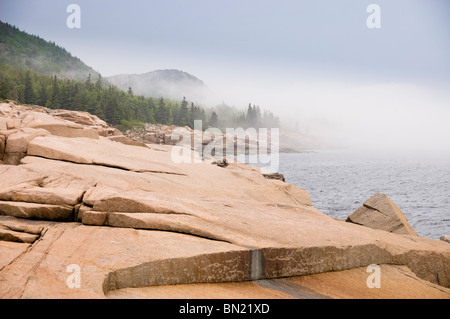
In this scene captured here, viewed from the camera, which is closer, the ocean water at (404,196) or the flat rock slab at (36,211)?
the flat rock slab at (36,211)

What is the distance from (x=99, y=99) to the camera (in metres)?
151

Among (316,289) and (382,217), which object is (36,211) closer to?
(316,289)

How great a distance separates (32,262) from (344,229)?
998 centimetres

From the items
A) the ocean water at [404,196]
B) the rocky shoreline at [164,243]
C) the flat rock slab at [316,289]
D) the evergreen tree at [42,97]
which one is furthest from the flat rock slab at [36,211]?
the evergreen tree at [42,97]

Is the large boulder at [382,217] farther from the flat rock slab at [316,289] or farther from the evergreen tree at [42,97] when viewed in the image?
the evergreen tree at [42,97]

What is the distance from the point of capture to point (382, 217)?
61.4 ft

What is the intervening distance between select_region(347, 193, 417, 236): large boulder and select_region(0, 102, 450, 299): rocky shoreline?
3285mm

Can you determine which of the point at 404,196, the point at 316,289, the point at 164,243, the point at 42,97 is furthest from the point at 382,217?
the point at 42,97

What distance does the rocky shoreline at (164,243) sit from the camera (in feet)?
25.7

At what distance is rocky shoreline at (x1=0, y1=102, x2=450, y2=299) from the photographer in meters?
Answer: 7.83

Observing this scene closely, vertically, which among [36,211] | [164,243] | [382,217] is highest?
[36,211]

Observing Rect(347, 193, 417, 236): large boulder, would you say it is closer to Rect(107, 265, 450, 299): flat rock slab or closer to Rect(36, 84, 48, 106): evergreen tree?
Rect(107, 265, 450, 299): flat rock slab

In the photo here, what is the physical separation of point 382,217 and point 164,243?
14167 millimetres

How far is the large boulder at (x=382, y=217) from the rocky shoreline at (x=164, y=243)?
3285 mm
